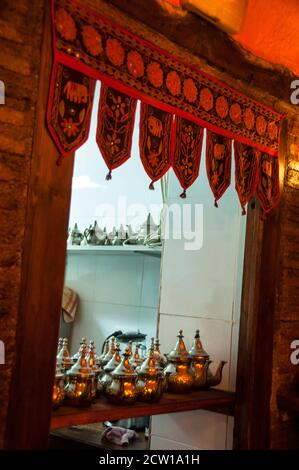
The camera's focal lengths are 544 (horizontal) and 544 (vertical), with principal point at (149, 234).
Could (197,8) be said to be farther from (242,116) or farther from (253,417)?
(253,417)

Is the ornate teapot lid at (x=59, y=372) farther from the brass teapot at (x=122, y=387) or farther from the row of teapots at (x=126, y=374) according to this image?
the brass teapot at (x=122, y=387)

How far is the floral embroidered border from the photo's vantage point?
7.62 feet

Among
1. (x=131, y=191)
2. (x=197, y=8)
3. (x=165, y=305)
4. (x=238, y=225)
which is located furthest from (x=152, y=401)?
(x=131, y=191)

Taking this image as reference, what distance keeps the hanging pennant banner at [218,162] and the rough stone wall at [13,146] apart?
1160 millimetres

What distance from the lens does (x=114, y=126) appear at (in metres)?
2.50

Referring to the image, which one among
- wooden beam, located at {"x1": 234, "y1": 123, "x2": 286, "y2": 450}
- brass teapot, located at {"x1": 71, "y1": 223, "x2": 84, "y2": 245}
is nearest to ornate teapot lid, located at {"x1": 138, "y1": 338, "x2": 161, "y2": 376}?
wooden beam, located at {"x1": 234, "y1": 123, "x2": 286, "y2": 450}

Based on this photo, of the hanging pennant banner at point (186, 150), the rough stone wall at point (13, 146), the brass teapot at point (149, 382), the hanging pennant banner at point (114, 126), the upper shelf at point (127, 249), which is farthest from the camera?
the upper shelf at point (127, 249)

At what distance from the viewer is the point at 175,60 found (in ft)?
9.22

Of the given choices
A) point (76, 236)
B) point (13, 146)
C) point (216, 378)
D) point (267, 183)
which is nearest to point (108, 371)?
point (216, 378)

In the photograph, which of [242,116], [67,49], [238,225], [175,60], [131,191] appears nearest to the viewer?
[67,49]

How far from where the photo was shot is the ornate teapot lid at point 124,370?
9.35ft

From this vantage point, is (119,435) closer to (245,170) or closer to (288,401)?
(288,401)

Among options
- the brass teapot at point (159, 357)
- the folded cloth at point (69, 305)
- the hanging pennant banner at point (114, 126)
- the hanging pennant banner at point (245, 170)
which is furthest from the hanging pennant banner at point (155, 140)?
the folded cloth at point (69, 305)
